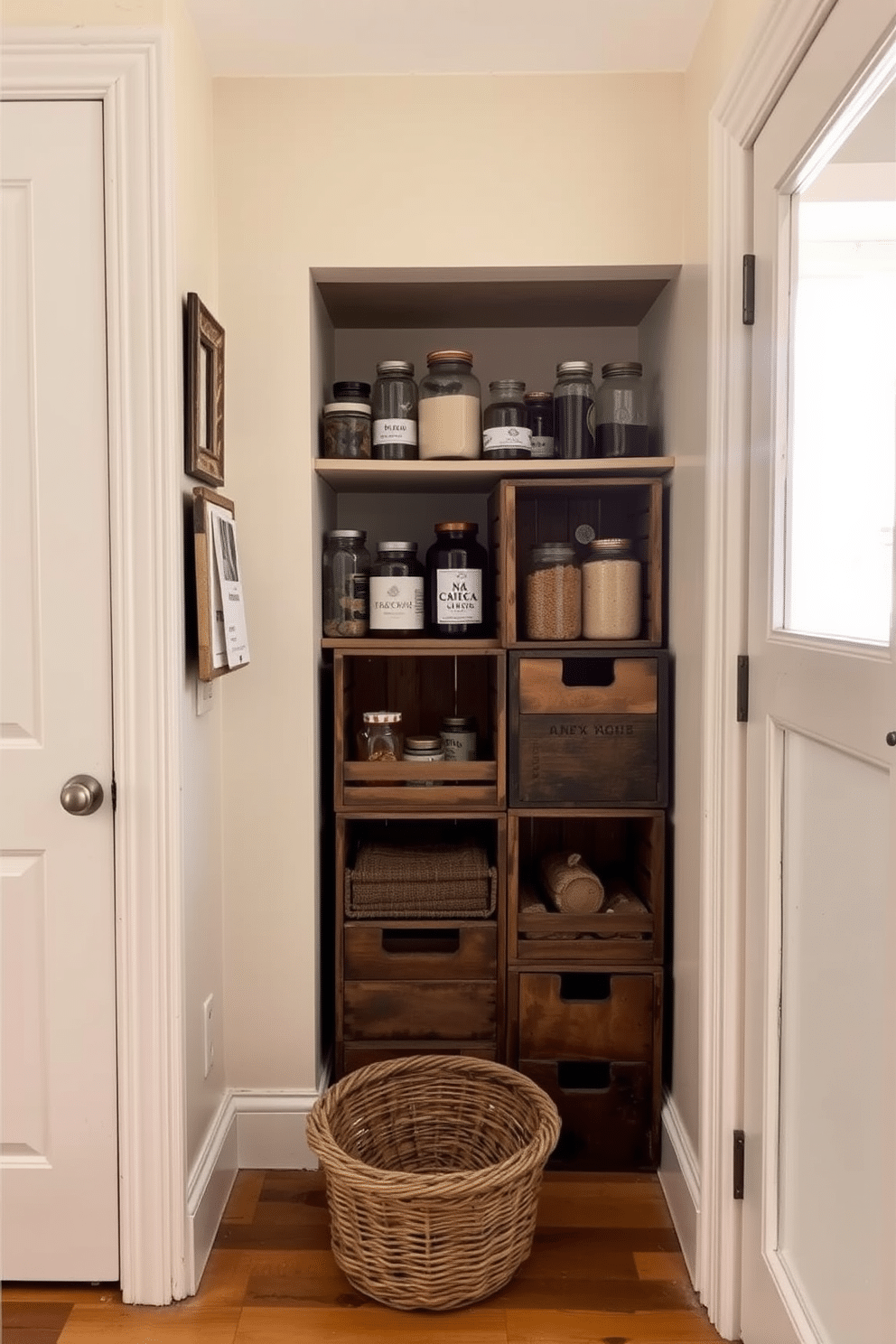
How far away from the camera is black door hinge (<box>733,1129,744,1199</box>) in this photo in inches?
63.0

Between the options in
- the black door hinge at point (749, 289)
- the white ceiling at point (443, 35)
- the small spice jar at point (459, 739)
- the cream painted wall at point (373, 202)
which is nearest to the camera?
the black door hinge at point (749, 289)

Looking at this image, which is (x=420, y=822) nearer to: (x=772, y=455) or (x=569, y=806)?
(x=569, y=806)

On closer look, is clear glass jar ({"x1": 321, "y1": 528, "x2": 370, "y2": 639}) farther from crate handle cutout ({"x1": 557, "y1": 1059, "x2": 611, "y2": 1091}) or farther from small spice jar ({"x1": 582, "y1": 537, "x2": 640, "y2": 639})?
crate handle cutout ({"x1": 557, "y1": 1059, "x2": 611, "y2": 1091})

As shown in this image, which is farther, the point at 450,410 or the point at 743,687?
the point at 450,410

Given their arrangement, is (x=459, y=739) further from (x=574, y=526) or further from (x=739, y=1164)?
(x=739, y=1164)

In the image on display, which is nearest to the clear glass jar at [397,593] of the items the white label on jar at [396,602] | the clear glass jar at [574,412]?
the white label on jar at [396,602]

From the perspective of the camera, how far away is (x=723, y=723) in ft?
5.36

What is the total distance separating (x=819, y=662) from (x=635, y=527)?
3.18 ft

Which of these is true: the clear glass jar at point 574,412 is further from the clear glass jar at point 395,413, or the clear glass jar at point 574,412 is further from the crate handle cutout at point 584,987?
the crate handle cutout at point 584,987

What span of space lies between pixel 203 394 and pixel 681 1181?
162 centimetres

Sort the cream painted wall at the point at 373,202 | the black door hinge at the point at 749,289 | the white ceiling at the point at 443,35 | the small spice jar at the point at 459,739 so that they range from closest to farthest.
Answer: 1. the black door hinge at the point at 749,289
2. the white ceiling at the point at 443,35
3. the cream painted wall at the point at 373,202
4. the small spice jar at the point at 459,739

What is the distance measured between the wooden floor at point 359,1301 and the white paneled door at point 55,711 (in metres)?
0.09

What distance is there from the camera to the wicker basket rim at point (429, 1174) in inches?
61.6

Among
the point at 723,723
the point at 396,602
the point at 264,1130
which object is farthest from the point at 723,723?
the point at 264,1130
